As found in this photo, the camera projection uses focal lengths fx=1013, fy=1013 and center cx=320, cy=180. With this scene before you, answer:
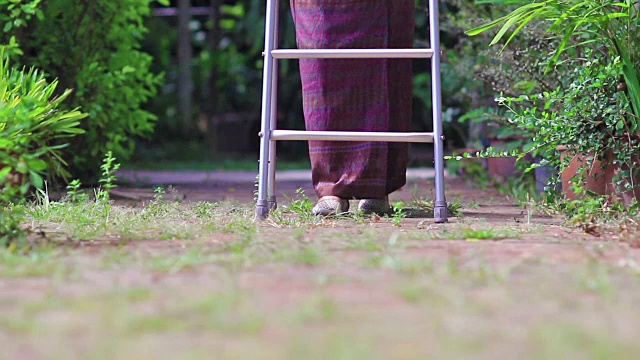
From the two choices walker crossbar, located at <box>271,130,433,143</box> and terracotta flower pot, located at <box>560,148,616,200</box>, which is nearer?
walker crossbar, located at <box>271,130,433,143</box>

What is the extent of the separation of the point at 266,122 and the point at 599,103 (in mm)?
1168

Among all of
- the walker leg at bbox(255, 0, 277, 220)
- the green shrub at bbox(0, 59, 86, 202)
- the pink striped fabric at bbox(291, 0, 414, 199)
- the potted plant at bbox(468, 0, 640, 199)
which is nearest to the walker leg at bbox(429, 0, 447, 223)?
the potted plant at bbox(468, 0, 640, 199)

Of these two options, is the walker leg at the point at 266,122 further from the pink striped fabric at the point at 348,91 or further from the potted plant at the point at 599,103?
the potted plant at the point at 599,103

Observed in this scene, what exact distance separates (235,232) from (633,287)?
A: 135 cm

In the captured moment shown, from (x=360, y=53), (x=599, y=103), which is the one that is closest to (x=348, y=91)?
(x=360, y=53)

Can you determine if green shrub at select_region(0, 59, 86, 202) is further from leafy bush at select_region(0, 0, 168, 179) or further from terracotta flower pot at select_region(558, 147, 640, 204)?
terracotta flower pot at select_region(558, 147, 640, 204)

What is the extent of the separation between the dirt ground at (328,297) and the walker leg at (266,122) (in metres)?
0.62

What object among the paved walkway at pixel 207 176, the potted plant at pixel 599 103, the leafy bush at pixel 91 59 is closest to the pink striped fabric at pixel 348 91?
the potted plant at pixel 599 103

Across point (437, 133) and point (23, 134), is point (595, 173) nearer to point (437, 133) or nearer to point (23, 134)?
point (437, 133)

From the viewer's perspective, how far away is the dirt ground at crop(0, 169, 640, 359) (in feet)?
4.87

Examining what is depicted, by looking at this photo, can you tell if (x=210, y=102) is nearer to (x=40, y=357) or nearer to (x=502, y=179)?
(x=502, y=179)

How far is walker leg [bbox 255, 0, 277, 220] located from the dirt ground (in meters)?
0.62

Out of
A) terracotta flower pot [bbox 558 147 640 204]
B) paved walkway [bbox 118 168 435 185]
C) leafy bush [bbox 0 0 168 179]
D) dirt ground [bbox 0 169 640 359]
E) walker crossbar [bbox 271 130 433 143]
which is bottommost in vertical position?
dirt ground [bbox 0 169 640 359]

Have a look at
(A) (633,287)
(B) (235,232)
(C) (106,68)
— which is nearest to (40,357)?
(A) (633,287)
